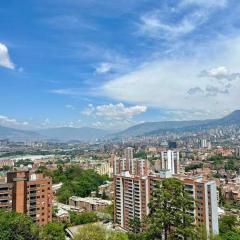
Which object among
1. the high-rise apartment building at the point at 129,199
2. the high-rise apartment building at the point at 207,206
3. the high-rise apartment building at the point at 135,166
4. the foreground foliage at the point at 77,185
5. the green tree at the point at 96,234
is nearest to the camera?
the green tree at the point at 96,234

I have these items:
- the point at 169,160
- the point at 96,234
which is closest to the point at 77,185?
the point at 169,160

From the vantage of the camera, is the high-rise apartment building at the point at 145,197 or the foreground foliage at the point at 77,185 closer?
the high-rise apartment building at the point at 145,197

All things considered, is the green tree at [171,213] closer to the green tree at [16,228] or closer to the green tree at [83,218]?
the green tree at [16,228]

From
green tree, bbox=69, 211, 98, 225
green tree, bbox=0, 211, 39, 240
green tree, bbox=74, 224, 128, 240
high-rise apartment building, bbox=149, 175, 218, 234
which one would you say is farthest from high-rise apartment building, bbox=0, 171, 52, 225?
high-rise apartment building, bbox=149, 175, 218, 234

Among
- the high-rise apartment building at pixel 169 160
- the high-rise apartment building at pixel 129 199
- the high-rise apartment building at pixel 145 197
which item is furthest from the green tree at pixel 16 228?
the high-rise apartment building at pixel 169 160

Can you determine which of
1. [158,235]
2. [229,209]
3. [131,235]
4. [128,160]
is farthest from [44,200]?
[128,160]

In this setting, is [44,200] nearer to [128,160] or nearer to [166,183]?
[166,183]

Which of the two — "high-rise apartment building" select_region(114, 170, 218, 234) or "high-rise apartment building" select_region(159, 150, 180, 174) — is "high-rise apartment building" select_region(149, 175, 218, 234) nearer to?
"high-rise apartment building" select_region(114, 170, 218, 234)
